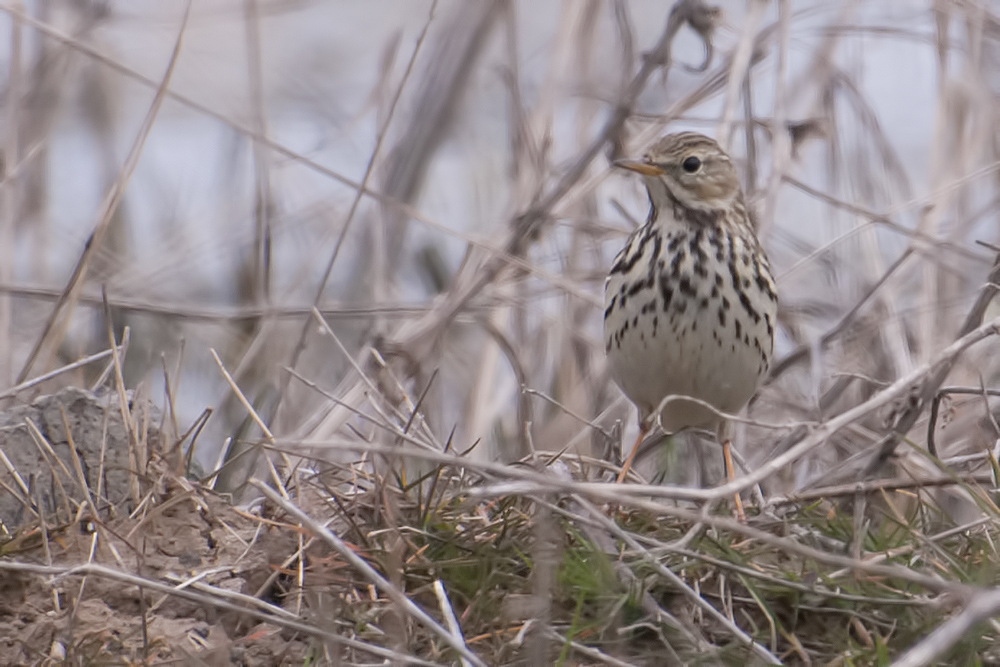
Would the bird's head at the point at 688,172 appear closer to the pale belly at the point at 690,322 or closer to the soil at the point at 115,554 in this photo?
the pale belly at the point at 690,322

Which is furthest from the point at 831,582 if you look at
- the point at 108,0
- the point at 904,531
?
the point at 108,0

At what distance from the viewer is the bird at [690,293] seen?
3775 millimetres

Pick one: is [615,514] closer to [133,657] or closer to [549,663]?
[549,663]

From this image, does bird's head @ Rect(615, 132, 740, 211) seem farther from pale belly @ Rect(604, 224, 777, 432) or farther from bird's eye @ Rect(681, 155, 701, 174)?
pale belly @ Rect(604, 224, 777, 432)

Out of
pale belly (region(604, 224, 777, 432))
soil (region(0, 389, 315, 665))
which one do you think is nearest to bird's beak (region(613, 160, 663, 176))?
pale belly (region(604, 224, 777, 432))

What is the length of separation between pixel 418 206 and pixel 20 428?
9.27 ft

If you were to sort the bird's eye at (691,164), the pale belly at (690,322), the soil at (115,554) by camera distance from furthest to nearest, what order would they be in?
the bird's eye at (691,164) → the pale belly at (690,322) → the soil at (115,554)

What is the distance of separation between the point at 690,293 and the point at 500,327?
1495 millimetres

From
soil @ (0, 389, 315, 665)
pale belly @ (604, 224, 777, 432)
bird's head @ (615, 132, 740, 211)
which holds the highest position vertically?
bird's head @ (615, 132, 740, 211)

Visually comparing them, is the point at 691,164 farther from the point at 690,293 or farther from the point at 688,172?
the point at 690,293

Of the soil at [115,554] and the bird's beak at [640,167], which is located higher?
the bird's beak at [640,167]

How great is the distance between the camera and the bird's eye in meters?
4.02

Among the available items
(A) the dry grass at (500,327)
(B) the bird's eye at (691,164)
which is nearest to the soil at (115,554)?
(A) the dry grass at (500,327)

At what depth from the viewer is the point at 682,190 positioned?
13.2 ft
